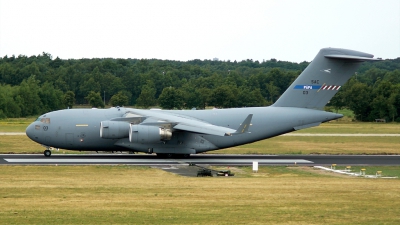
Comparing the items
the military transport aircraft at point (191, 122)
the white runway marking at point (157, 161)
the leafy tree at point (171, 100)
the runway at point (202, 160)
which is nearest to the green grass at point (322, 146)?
the runway at point (202, 160)

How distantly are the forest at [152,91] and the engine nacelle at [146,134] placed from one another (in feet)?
143

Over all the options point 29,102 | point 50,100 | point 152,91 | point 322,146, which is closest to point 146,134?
point 322,146

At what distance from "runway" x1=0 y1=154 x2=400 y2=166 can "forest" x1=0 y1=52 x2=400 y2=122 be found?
40.9 meters

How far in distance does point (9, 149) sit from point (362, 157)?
19624 millimetres

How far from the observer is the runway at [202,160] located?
3188 centimetres

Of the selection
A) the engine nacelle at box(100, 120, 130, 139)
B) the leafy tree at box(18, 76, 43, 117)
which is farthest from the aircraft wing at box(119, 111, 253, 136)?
the leafy tree at box(18, 76, 43, 117)

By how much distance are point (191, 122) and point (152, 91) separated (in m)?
52.9

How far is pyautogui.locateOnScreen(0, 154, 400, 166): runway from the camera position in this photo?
105 ft

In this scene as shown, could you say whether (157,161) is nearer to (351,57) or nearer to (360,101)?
(351,57)

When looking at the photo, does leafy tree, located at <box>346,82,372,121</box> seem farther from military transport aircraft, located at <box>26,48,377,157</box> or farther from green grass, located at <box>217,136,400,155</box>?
military transport aircraft, located at <box>26,48,377,157</box>

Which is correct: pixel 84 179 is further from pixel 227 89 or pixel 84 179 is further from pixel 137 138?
pixel 227 89

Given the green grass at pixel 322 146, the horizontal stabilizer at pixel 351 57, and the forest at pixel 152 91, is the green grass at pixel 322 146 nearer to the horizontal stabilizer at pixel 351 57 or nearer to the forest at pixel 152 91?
the horizontal stabilizer at pixel 351 57

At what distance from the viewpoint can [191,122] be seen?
1314 inches

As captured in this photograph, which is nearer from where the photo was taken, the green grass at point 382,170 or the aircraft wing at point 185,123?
the green grass at point 382,170
